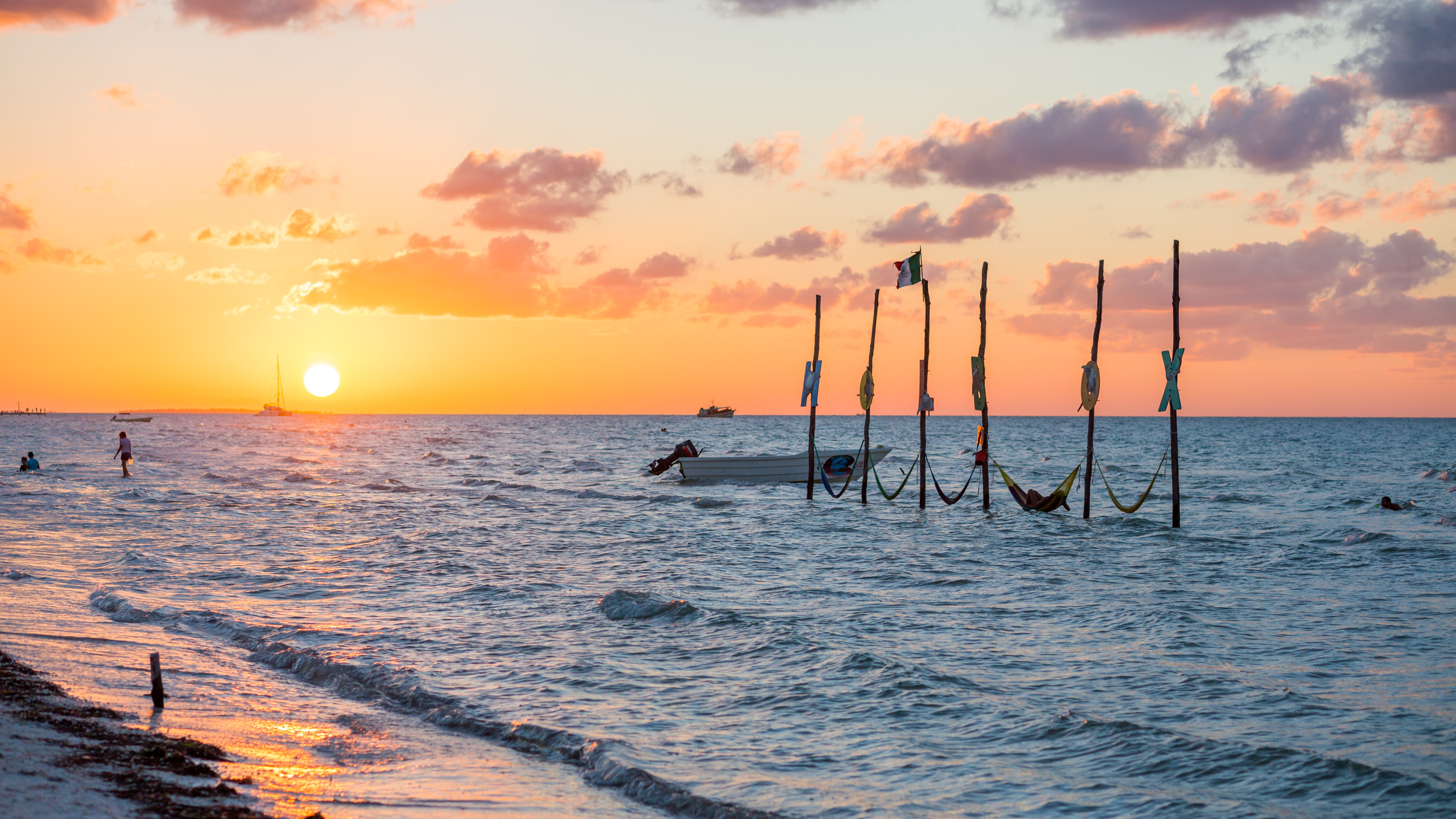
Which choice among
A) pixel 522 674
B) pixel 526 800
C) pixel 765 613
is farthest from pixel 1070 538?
pixel 526 800

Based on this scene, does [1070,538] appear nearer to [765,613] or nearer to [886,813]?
[765,613]

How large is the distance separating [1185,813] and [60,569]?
17.7 meters

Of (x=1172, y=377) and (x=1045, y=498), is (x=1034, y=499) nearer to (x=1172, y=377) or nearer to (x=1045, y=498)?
(x=1045, y=498)

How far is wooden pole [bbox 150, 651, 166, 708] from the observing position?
27.4ft

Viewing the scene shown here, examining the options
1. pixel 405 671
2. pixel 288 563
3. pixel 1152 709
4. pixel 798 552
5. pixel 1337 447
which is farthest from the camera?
pixel 1337 447

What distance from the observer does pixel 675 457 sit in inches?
1668

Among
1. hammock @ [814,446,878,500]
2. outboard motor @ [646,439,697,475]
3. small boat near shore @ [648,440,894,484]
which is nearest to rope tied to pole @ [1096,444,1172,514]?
hammock @ [814,446,878,500]

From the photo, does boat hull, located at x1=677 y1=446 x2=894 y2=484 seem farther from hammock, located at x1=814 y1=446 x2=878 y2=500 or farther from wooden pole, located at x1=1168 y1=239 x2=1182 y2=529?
wooden pole, located at x1=1168 y1=239 x2=1182 y2=529

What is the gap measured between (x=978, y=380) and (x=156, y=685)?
22.5 metres

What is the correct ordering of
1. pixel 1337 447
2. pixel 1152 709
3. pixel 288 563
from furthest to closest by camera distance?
pixel 1337 447 < pixel 288 563 < pixel 1152 709

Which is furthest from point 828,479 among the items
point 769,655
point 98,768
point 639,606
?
point 98,768

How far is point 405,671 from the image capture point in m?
10.7

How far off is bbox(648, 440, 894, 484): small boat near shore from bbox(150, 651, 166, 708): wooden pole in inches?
1191

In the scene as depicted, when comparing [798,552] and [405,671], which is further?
[798,552]
